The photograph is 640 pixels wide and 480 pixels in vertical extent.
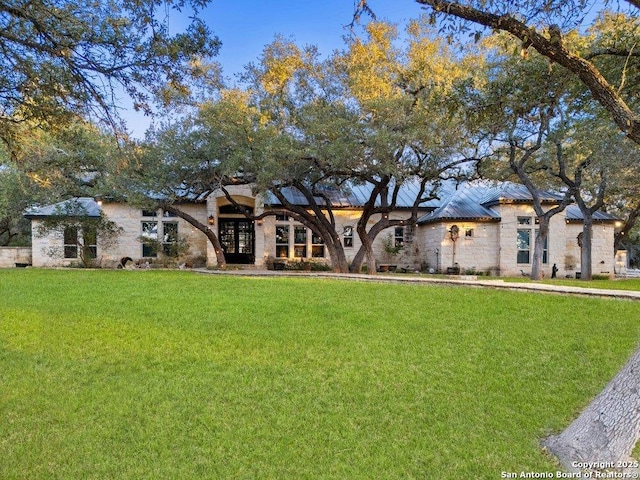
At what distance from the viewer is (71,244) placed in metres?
20.3

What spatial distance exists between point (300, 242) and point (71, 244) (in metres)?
11.0

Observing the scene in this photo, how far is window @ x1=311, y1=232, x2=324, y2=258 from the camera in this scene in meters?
21.6

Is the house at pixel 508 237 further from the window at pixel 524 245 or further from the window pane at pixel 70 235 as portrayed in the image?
the window pane at pixel 70 235

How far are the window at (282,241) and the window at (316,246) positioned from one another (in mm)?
1290

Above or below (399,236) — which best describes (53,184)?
above

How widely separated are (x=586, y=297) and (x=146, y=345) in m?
9.26

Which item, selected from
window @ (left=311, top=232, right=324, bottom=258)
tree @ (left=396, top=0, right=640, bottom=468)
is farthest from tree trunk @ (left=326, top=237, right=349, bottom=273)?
tree @ (left=396, top=0, right=640, bottom=468)

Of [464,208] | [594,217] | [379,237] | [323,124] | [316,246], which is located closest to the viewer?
[323,124]

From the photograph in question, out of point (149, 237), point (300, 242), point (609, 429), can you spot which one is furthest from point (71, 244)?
point (609, 429)

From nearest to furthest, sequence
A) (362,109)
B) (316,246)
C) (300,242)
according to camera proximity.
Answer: (362,109)
(300,242)
(316,246)

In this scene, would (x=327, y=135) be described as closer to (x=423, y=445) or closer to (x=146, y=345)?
(x=146, y=345)

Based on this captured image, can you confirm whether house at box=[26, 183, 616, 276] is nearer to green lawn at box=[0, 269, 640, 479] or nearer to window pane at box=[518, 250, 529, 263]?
window pane at box=[518, 250, 529, 263]

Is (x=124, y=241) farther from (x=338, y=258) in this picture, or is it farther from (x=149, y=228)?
(x=338, y=258)

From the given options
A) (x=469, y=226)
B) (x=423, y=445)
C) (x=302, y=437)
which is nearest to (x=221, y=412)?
(x=302, y=437)
